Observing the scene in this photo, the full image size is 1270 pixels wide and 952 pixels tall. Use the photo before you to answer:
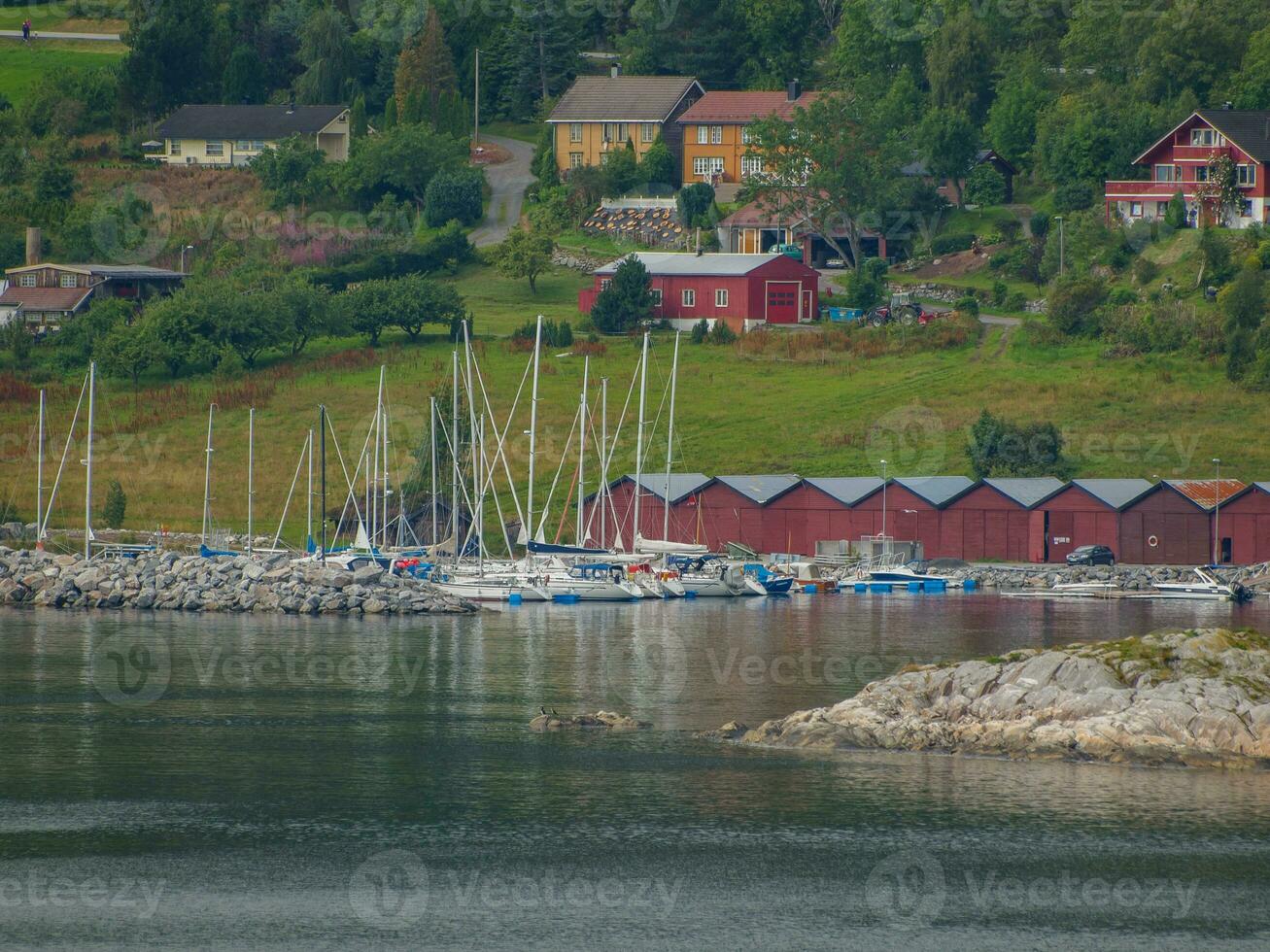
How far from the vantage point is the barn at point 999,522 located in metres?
80.1

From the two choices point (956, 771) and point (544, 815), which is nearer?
point (544, 815)

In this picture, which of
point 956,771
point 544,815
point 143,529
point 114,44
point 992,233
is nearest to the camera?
point 544,815

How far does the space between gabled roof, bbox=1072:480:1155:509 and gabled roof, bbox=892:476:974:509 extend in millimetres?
4754

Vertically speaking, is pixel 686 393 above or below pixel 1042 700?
above

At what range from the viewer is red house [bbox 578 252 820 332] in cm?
10638

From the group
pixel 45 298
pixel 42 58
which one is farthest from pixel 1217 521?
pixel 42 58

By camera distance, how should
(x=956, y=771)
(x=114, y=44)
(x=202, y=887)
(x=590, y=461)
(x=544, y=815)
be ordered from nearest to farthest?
(x=202, y=887) → (x=544, y=815) → (x=956, y=771) → (x=590, y=461) → (x=114, y=44)

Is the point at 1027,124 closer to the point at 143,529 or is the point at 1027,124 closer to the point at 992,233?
the point at 992,233

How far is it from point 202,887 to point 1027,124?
99244 mm

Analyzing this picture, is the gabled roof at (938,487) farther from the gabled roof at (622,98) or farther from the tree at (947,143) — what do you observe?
the gabled roof at (622,98)

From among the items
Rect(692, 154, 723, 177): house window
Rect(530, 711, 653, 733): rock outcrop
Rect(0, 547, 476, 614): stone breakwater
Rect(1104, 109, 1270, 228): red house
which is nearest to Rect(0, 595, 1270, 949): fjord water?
Rect(530, 711, 653, 733): rock outcrop

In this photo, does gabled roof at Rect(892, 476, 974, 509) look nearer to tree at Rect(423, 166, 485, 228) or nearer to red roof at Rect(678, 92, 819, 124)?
red roof at Rect(678, 92, 819, 124)

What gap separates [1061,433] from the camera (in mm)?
86875

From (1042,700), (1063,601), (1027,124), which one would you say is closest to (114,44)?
(1027,124)
